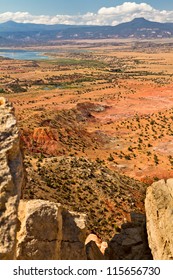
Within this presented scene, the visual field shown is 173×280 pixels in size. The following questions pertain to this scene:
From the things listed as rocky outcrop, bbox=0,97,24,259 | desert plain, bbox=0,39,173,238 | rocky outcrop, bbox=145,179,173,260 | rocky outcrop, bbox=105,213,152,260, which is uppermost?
rocky outcrop, bbox=0,97,24,259

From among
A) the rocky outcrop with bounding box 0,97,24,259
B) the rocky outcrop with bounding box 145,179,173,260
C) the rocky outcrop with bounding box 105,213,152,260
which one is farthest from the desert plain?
the rocky outcrop with bounding box 145,179,173,260

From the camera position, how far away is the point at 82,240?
14484 mm

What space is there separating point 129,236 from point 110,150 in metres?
35.3

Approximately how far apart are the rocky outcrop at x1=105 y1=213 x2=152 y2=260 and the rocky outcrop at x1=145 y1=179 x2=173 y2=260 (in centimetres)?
104

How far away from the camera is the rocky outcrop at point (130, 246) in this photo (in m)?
17.1

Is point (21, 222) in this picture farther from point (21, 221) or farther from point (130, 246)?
point (130, 246)

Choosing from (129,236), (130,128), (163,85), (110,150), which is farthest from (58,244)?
(163,85)

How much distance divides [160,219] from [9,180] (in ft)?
24.1

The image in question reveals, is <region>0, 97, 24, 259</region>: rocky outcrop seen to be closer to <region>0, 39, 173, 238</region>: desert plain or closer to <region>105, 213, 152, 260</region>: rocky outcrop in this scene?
<region>105, 213, 152, 260</region>: rocky outcrop

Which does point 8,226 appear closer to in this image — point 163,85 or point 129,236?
point 129,236

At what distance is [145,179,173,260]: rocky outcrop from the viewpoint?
48.6 ft

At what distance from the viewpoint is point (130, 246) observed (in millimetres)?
17844

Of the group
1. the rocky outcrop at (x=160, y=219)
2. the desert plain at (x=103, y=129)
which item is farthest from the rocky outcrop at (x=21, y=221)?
the desert plain at (x=103, y=129)

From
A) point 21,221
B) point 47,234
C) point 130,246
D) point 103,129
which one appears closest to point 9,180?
point 21,221
